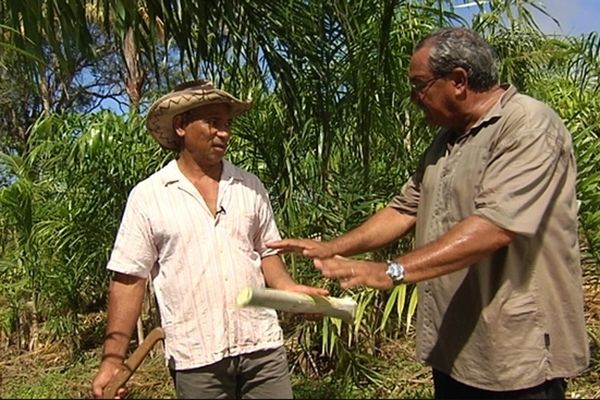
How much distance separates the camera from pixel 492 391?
81.7 inches

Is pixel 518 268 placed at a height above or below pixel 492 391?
above

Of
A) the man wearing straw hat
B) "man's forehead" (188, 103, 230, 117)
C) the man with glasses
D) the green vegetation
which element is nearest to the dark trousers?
the man with glasses

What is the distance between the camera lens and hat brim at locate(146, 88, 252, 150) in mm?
2377

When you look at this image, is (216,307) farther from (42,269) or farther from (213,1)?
(42,269)

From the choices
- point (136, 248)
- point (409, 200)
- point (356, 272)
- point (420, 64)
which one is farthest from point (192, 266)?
point (420, 64)

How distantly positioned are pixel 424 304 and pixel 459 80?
0.66 metres

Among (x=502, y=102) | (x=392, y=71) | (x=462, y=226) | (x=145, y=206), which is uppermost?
(x=392, y=71)

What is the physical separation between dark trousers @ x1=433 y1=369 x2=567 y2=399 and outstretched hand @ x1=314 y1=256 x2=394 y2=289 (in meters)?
0.48

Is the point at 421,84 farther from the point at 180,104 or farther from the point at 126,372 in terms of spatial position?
the point at 126,372

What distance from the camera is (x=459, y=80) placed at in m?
2.09

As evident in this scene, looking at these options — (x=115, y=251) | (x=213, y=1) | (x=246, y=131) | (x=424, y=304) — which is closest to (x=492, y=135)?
(x=424, y=304)

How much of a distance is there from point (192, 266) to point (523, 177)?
3.10 ft

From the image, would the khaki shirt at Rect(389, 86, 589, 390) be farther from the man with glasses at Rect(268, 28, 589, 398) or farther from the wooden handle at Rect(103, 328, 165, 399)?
the wooden handle at Rect(103, 328, 165, 399)

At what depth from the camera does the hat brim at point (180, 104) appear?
238 cm
